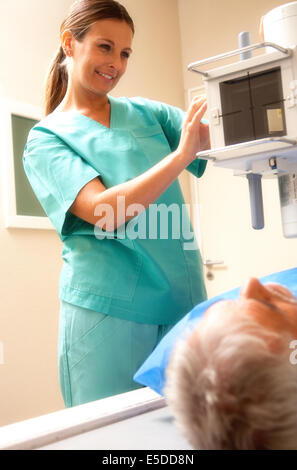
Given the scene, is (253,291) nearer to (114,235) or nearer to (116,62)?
(114,235)

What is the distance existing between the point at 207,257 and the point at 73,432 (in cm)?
301

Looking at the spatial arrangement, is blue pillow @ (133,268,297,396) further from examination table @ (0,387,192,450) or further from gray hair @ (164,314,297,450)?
gray hair @ (164,314,297,450)

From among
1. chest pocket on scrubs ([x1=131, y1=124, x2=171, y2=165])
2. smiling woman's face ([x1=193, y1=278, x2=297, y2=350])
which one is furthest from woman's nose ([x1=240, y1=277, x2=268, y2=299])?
chest pocket on scrubs ([x1=131, y1=124, x2=171, y2=165])

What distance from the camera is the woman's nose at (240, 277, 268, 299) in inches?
30.9

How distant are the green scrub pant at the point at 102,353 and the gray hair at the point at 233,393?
0.61 metres

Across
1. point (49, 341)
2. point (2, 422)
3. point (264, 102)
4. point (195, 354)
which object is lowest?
point (2, 422)

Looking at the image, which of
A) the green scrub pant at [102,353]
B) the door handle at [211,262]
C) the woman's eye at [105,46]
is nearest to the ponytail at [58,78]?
the woman's eye at [105,46]

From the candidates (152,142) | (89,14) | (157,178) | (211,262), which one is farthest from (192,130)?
(211,262)

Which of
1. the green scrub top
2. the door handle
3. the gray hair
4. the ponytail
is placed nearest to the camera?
the gray hair
